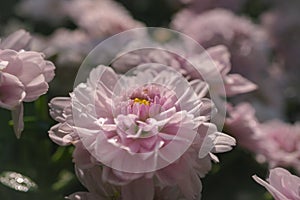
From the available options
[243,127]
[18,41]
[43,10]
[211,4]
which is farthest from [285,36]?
[18,41]

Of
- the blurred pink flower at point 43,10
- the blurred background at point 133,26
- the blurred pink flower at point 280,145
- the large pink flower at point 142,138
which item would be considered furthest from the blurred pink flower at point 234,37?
the large pink flower at point 142,138

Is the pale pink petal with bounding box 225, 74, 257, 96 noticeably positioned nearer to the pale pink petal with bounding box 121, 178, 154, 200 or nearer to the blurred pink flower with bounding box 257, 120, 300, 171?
the blurred pink flower with bounding box 257, 120, 300, 171

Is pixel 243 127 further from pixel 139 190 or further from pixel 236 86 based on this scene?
pixel 139 190

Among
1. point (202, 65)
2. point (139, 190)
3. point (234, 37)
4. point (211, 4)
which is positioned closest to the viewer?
point (139, 190)

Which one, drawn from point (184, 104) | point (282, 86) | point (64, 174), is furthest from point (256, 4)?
point (184, 104)

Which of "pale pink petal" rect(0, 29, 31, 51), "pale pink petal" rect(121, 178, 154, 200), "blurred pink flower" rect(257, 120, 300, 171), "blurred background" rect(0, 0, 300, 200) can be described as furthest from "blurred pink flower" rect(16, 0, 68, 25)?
"pale pink petal" rect(121, 178, 154, 200)

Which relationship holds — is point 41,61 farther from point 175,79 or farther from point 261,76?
point 261,76
